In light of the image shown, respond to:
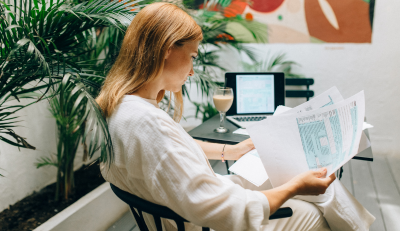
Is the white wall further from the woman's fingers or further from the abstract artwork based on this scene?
the woman's fingers

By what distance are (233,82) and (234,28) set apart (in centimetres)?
138

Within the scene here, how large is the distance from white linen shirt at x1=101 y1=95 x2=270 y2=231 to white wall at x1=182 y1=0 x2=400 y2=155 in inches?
93.2

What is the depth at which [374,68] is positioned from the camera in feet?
8.36

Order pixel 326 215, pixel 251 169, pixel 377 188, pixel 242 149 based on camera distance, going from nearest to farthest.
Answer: pixel 326 215
pixel 251 169
pixel 242 149
pixel 377 188

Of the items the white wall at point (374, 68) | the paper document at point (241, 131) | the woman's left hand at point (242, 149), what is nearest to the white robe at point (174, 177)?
the woman's left hand at point (242, 149)

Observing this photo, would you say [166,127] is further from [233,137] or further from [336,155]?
[233,137]

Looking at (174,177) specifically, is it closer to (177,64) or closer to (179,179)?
(179,179)

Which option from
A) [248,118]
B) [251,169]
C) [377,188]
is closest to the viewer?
[251,169]

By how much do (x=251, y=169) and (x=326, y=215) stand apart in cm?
29

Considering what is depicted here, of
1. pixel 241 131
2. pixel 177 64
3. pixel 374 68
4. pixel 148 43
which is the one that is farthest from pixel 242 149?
pixel 374 68

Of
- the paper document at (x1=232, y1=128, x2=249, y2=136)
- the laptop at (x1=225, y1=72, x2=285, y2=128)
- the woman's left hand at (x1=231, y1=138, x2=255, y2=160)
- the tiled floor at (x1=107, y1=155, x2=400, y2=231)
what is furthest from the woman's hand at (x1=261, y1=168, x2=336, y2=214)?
the tiled floor at (x1=107, y1=155, x2=400, y2=231)

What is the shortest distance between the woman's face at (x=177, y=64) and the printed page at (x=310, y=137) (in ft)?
0.88

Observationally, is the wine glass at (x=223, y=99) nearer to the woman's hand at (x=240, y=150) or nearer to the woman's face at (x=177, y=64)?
the woman's hand at (x=240, y=150)

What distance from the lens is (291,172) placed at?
79 centimetres
